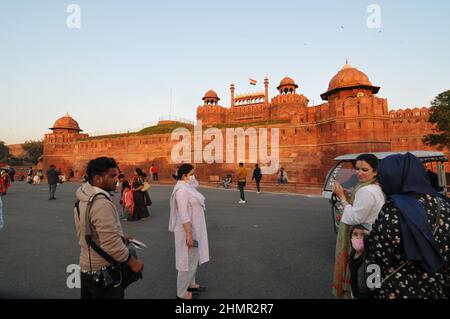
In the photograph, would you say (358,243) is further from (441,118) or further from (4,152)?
(4,152)

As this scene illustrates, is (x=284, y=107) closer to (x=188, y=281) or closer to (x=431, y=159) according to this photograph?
(x=431, y=159)

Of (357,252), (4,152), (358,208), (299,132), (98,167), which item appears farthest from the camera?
(4,152)

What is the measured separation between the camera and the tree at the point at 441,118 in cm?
2103

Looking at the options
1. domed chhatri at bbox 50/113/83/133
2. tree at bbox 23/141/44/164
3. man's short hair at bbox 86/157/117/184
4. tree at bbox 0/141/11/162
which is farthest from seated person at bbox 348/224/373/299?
tree at bbox 23/141/44/164

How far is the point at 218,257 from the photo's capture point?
14.7ft

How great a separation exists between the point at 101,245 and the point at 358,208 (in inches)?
82.9

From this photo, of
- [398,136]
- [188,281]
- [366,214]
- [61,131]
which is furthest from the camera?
[61,131]

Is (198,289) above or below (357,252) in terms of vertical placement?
below

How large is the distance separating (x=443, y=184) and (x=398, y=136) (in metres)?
23.6

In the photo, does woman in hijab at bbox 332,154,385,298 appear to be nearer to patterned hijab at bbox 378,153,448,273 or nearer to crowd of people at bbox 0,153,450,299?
crowd of people at bbox 0,153,450,299

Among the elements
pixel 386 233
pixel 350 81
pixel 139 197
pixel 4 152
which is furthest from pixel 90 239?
pixel 4 152

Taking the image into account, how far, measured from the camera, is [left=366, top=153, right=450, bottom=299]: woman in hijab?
1.59m

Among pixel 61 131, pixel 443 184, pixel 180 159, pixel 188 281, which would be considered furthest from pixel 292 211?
pixel 61 131

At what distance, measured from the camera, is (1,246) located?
17.0ft
